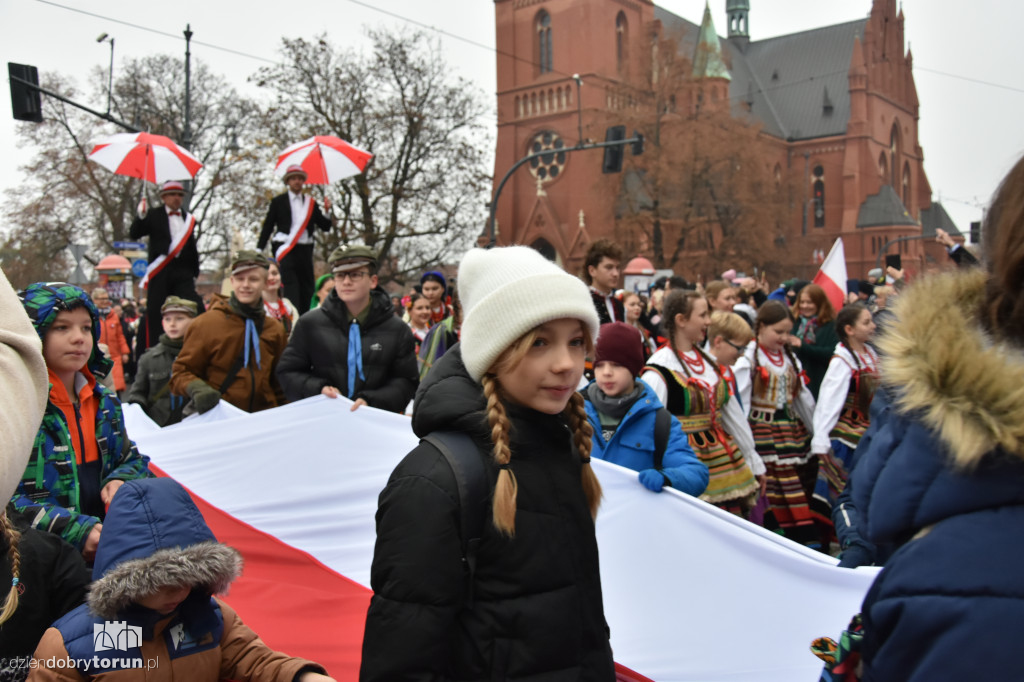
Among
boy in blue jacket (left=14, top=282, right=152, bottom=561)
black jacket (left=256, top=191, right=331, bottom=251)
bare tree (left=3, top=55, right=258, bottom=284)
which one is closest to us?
boy in blue jacket (left=14, top=282, right=152, bottom=561)

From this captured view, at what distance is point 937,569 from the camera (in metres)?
1.26

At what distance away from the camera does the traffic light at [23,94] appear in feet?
45.9

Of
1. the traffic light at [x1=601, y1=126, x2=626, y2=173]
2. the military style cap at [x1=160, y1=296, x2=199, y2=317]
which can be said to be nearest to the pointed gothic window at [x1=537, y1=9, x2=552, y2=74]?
the traffic light at [x1=601, y1=126, x2=626, y2=173]

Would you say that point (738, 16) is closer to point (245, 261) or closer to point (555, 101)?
point (555, 101)

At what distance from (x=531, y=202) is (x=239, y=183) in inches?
1015

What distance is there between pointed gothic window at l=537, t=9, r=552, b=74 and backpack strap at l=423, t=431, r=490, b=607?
58.0m

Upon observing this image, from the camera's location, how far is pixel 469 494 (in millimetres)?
2084

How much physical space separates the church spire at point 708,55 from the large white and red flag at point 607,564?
52892 mm

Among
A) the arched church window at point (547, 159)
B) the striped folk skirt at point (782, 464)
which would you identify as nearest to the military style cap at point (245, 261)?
the striped folk skirt at point (782, 464)

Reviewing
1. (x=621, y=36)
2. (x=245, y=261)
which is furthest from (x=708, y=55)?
(x=245, y=261)

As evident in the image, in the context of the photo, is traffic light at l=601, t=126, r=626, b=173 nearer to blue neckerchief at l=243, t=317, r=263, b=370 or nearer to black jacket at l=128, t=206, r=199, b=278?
black jacket at l=128, t=206, r=199, b=278

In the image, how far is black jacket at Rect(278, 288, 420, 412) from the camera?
231 inches

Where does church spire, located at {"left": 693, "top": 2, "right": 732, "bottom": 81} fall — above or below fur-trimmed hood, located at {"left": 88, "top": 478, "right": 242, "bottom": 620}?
above

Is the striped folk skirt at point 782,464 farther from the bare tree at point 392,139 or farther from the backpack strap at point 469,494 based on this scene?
the bare tree at point 392,139
